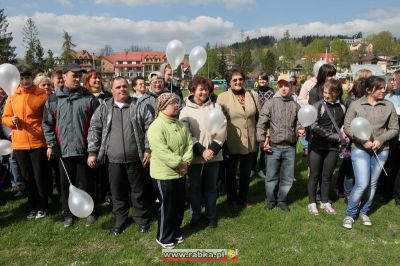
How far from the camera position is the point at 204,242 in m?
4.32

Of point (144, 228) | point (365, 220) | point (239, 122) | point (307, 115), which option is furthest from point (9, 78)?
point (365, 220)

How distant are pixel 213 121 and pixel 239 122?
2.85 ft

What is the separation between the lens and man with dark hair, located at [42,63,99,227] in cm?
453

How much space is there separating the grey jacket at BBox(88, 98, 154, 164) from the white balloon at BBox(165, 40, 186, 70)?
130 cm

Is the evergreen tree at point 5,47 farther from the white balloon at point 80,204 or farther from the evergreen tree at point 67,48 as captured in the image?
the white balloon at point 80,204

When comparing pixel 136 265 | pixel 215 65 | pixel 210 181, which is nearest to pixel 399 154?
pixel 210 181

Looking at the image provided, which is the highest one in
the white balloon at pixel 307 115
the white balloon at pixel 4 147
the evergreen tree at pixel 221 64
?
the evergreen tree at pixel 221 64

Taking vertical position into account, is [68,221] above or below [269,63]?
below

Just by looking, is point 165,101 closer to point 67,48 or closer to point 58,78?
point 58,78

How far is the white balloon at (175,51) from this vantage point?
5.26 m

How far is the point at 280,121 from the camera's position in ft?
16.0

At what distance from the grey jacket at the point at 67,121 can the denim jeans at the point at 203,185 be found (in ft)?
5.27

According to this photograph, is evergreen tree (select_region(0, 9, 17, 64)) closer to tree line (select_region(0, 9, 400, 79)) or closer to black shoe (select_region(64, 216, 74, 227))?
tree line (select_region(0, 9, 400, 79))

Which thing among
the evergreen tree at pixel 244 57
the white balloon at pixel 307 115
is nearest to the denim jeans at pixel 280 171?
the white balloon at pixel 307 115
